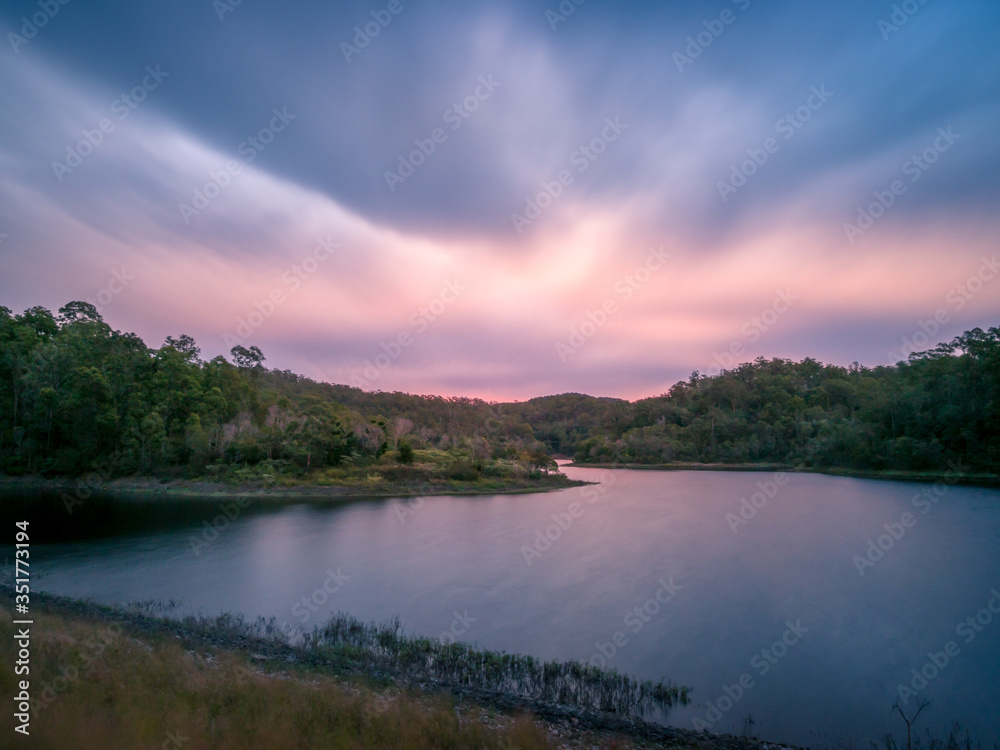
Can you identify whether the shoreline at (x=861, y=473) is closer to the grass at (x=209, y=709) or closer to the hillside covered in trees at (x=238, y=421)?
the hillside covered in trees at (x=238, y=421)

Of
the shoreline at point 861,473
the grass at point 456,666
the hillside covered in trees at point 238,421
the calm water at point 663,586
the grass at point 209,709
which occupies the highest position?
the hillside covered in trees at point 238,421

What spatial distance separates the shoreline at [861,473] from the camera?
131 ft

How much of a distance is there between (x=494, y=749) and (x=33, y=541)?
22953 mm

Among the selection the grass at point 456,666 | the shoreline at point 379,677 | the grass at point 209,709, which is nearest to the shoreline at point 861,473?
the grass at point 456,666

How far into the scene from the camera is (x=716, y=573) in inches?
641

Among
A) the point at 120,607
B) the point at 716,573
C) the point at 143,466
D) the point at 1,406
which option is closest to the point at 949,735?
the point at 716,573

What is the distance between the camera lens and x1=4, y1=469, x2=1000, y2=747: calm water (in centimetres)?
884

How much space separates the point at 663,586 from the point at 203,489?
33.4 m

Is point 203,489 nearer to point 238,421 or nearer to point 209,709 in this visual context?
point 238,421

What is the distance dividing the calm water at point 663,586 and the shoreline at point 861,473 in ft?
A: 56.8

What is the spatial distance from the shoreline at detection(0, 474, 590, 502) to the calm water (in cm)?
569

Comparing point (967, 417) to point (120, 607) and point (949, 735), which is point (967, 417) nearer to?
point (949, 735)

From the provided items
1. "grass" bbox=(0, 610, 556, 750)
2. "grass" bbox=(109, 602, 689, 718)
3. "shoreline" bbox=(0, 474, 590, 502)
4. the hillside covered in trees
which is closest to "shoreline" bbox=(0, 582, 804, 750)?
"grass" bbox=(109, 602, 689, 718)

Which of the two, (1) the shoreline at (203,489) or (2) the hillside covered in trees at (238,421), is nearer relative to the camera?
(1) the shoreline at (203,489)
